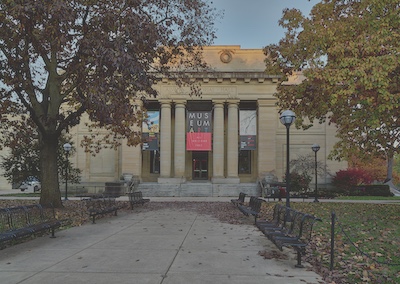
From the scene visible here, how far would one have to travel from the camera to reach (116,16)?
1217 cm

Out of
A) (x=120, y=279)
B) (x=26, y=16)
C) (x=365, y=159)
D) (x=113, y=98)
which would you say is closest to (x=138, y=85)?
(x=113, y=98)

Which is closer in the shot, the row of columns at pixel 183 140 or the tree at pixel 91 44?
the tree at pixel 91 44

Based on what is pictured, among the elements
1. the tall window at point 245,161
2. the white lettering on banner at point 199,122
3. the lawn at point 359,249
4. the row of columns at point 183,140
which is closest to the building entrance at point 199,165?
the tall window at point 245,161

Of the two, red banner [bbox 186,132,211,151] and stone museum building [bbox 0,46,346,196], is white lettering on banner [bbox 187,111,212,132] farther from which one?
red banner [bbox 186,132,211,151]

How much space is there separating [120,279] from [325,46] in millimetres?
11854

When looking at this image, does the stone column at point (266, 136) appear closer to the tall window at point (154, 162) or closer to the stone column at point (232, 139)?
the stone column at point (232, 139)

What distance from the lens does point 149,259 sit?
24.3 feet

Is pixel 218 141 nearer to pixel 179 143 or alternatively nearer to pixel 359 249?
pixel 179 143

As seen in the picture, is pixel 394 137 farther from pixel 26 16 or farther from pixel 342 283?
pixel 26 16

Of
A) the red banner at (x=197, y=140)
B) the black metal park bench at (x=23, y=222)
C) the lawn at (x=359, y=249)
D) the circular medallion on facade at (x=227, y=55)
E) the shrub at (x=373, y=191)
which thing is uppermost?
the circular medallion on facade at (x=227, y=55)

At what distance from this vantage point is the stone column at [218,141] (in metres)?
33.9

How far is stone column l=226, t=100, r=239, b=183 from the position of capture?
34.2 meters

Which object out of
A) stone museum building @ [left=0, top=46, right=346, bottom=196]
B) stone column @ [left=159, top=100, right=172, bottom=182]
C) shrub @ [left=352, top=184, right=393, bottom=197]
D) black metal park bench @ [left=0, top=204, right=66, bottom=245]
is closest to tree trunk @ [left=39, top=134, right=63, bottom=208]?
black metal park bench @ [left=0, top=204, right=66, bottom=245]

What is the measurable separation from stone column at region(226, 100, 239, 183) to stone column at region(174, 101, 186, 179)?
4.33 meters
